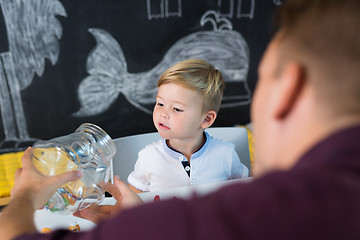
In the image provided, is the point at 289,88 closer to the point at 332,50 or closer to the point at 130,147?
the point at 332,50

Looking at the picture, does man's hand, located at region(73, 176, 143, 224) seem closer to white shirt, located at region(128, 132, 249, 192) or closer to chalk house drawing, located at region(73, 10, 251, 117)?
white shirt, located at region(128, 132, 249, 192)

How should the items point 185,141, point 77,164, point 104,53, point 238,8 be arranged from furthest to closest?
point 238,8 → point 104,53 → point 185,141 → point 77,164

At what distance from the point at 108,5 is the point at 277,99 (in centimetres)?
186

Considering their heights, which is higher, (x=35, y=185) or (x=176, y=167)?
(x=35, y=185)

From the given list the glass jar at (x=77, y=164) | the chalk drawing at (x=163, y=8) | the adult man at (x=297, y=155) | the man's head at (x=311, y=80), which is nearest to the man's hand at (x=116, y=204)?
the glass jar at (x=77, y=164)

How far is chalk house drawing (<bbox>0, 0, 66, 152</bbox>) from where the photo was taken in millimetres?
1938

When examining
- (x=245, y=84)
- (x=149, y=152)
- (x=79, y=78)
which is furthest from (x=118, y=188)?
(x=245, y=84)

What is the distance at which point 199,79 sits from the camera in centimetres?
132

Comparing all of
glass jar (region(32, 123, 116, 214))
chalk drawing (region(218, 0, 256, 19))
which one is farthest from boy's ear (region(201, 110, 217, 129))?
chalk drawing (region(218, 0, 256, 19))

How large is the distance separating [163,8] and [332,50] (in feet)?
6.19

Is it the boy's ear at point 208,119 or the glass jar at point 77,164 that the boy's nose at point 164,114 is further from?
the glass jar at point 77,164

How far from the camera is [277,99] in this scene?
382mm

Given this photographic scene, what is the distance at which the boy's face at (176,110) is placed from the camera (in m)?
1.32

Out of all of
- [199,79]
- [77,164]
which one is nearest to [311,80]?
[77,164]
